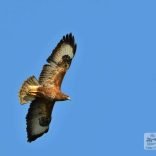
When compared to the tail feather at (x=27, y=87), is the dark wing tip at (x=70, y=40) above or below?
above

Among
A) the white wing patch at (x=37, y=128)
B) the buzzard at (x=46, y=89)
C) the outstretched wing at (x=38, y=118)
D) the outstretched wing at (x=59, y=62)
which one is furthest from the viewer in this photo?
the white wing patch at (x=37, y=128)

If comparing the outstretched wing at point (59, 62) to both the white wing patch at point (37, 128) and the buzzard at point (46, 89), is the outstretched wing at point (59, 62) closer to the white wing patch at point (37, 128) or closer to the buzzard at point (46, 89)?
the buzzard at point (46, 89)

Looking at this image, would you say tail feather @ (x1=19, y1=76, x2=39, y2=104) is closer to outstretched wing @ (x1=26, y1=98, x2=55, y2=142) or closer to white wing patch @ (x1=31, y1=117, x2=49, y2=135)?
outstretched wing @ (x1=26, y1=98, x2=55, y2=142)

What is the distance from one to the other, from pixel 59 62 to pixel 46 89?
3.17 feet

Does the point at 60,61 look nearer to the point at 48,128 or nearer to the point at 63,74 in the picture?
the point at 63,74

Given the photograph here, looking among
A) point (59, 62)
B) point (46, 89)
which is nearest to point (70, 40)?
point (59, 62)

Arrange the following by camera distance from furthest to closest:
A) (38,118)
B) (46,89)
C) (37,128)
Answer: (37,128) → (38,118) → (46,89)

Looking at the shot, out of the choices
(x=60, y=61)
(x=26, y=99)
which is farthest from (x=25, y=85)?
(x=60, y=61)

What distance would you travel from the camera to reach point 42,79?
13195mm

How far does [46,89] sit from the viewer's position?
12914 millimetres

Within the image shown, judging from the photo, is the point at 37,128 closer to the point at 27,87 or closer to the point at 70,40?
the point at 27,87

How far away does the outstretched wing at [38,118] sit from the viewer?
513 inches

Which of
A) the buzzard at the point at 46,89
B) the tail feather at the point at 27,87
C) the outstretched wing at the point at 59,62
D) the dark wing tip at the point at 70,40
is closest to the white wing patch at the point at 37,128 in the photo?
the buzzard at the point at 46,89

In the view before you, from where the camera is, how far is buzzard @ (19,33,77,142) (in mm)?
12852
